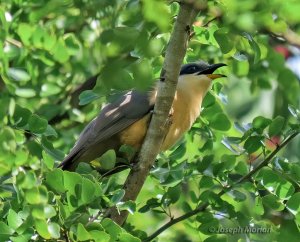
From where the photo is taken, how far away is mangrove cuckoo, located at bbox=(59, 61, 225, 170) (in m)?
3.52

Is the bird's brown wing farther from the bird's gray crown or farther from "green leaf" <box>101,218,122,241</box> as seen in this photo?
"green leaf" <box>101,218,122,241</box>

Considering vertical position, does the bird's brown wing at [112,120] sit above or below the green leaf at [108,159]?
below

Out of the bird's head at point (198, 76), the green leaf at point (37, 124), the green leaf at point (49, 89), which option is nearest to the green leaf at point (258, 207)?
the bird's head at point (198, 76)

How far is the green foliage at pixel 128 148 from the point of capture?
Answer: 3.75 feet

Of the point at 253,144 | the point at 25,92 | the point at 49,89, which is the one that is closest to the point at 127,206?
the point at 253,144

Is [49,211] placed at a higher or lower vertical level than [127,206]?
higher

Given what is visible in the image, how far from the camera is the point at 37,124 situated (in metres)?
2.92

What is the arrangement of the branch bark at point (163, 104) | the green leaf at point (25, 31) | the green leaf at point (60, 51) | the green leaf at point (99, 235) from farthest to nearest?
the green leaf at point (60, 51)
the green leaf at point (25, 31)
the green leaf at point (99, 235)
the branch bark at point (163, 104)

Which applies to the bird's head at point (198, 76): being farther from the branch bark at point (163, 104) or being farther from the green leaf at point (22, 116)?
the green leaf at point (22, 116)

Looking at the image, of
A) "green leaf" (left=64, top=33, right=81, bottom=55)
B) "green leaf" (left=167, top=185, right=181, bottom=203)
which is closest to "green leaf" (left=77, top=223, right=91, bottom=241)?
"green leaf" (left=167, top=185, right=181, bottom=203)

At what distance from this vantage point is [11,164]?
2.70 metres

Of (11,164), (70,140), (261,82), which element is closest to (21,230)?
(11,164)

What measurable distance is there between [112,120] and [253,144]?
927mm

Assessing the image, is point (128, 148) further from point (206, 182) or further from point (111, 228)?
point (111, 228)
